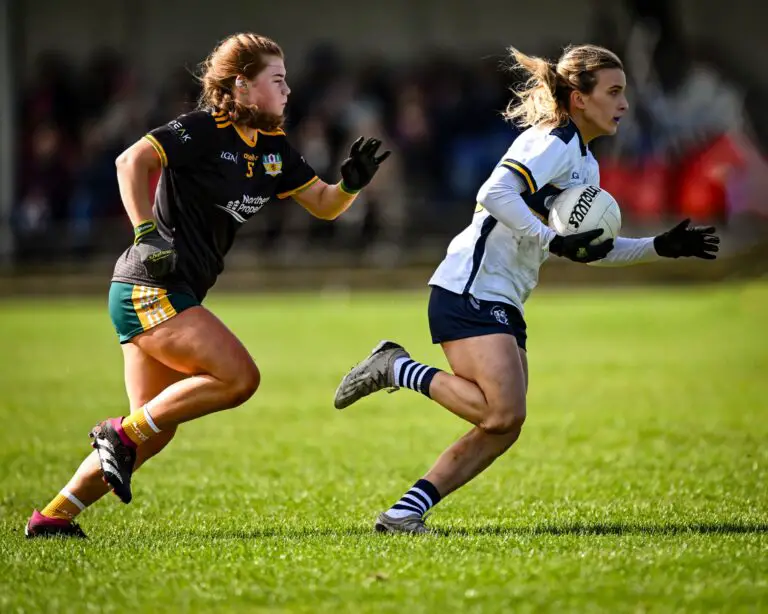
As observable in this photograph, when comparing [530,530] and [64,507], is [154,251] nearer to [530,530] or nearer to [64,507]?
[64,507]

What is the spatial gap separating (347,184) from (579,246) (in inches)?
49.1

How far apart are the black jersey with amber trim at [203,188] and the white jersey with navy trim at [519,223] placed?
939 mm

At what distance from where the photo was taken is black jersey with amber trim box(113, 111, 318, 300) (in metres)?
6.02

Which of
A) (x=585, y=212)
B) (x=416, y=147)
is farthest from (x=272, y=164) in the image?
(x=416, y=147)

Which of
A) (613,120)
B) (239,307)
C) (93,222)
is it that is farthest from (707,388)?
(93,222)

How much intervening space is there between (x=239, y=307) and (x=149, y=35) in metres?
8.29

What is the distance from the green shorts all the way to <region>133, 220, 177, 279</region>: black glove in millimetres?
160

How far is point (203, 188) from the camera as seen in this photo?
6.12 metres

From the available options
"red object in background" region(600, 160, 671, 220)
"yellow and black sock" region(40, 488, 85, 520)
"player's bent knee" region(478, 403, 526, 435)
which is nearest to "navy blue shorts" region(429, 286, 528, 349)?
"player's bent knee" region(478, 403, 526, 435)

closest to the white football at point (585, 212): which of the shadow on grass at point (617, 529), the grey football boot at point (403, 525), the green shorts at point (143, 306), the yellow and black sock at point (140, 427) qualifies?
the shadow on grass at point (617, 529)

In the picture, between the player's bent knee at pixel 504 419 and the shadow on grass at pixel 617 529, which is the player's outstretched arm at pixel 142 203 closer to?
the player's bent knee at pixel 504 419

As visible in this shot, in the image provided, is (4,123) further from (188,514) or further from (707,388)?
(188,514)

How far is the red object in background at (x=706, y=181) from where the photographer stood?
22.1 meters

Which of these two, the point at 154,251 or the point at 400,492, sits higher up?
the point at 154,251
